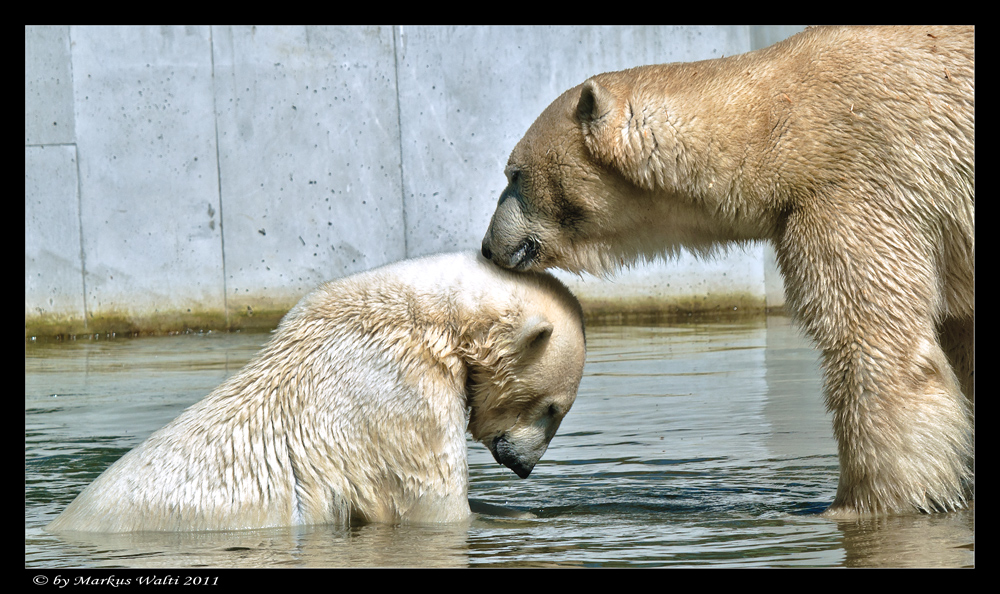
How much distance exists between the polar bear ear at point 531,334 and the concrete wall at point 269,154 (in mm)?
8439

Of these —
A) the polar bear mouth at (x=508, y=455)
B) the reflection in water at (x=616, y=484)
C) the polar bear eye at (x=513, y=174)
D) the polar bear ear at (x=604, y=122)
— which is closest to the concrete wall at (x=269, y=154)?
Result: the reflection in water at (x=616, y=484)

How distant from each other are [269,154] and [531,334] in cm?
895

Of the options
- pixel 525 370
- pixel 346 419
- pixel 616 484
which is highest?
pixel 525 370

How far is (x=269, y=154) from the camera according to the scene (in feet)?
41.0

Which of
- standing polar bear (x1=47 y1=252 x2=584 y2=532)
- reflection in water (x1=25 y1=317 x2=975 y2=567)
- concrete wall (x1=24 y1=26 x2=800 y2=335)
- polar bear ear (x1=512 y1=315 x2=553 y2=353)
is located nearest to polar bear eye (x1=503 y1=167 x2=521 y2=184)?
standing polar bear (x1=47 y1=252 x2=584 y2=532)

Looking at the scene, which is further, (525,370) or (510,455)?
(510,455)

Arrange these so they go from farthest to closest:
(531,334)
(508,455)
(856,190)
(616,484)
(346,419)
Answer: (616,484), (508,455), (531,334), (346,419), (856,190)

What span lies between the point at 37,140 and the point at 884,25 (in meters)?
10.2

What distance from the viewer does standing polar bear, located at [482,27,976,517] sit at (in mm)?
3734

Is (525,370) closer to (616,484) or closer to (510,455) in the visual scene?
(510,455)

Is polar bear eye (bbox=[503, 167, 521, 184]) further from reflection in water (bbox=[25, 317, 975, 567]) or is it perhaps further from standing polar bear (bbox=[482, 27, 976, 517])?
reflection in water (bbox=[25, 317, 975, 567])

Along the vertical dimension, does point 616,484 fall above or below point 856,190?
below

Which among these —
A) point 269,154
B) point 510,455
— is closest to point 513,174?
point 510,455

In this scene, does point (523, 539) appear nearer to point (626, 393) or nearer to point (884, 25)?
point (884, 25)
